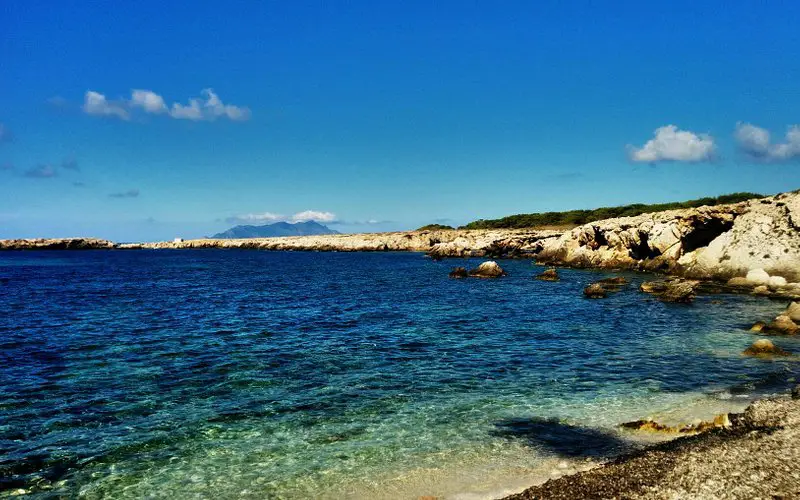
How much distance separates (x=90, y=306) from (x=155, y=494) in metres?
36.4

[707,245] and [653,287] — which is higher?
[707,245]

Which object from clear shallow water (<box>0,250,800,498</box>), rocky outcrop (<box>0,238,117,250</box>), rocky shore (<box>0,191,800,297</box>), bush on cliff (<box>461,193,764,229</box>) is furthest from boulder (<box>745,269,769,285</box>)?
rocky outcrop (<box>0,238,117,250</box>)

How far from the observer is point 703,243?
60.9 meters

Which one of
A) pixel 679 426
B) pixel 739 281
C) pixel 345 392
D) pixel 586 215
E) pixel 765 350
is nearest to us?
pixel 679 426

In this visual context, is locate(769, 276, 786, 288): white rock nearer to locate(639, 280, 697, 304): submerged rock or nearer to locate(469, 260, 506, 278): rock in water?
locate(639, 280, 697, 304): submerged rock

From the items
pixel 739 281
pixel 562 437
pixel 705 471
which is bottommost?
pixel 562 437

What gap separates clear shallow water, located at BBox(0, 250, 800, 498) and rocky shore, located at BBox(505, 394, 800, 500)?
154 centimetres

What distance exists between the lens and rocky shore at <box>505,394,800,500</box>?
372 inches

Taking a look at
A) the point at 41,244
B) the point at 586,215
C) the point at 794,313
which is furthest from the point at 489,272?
the point at 41,244

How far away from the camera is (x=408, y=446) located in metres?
13.7

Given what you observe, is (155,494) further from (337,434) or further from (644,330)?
(644,330)

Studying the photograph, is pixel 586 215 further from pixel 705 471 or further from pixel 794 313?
pixel 705 471

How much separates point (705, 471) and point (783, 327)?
23232mm

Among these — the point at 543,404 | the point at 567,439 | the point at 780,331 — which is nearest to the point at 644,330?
the point at 780,331
